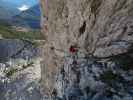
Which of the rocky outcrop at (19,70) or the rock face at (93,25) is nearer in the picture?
the rock face at (93,25)

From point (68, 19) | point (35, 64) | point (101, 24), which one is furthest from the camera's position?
point (35, 64)

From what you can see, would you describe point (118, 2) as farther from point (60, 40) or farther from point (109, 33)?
point (60, 40)

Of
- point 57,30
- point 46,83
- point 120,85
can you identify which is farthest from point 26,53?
point 120,85

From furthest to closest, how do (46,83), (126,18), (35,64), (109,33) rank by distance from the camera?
(35,64), (46,83), (109,33), (126,18)

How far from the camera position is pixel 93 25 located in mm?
24125

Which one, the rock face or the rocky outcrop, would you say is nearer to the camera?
the rock face

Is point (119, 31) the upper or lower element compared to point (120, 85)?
upper

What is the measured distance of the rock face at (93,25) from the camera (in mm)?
19562

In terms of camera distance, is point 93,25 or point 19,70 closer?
point 93,25

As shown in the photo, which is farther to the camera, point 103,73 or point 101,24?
point 101,24

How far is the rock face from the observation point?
1956 centimetres

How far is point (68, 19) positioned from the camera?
32.9 m

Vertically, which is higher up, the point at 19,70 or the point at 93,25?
the point at 93,25

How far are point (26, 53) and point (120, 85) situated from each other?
97.4 metres
